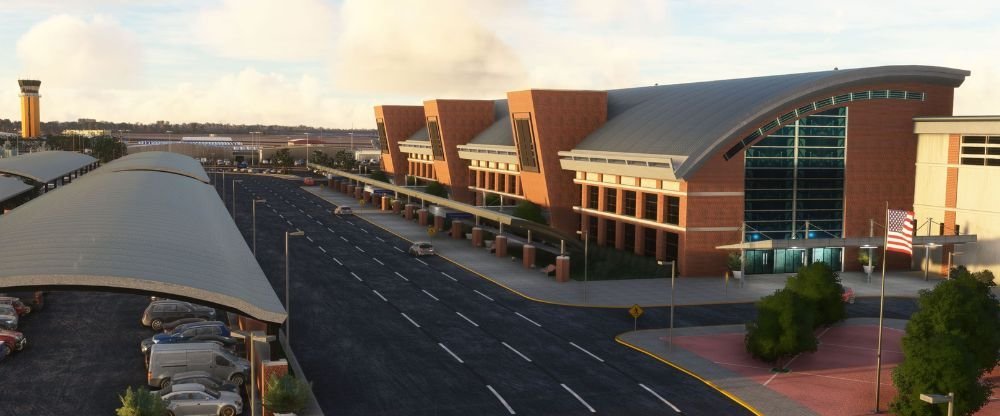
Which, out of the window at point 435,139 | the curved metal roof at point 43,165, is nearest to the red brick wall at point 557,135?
the window at point 435,139

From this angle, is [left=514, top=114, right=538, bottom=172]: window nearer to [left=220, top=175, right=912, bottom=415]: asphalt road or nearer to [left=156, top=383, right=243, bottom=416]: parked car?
[left=220, top=175, right=912, bottom=415]: asphalt road

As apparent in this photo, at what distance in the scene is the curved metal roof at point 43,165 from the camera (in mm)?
95938

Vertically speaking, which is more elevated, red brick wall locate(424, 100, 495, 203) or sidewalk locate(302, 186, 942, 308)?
red brick wall locate(424, 100, 495, 203)

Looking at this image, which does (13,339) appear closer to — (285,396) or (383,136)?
(285,396)

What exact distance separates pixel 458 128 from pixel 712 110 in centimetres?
5023

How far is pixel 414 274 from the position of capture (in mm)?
65562

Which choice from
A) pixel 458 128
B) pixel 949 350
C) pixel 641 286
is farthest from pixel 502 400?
pixel 458 128

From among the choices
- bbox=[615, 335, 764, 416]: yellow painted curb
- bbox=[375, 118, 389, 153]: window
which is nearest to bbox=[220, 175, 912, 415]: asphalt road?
bbox=[615, 335, 764, 416]: yellow painted curb

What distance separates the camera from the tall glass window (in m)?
68.1

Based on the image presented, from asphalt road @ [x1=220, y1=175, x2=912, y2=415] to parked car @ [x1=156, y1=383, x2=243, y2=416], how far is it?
3614 mm

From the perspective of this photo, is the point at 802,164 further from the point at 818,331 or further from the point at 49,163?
the point at 49,163

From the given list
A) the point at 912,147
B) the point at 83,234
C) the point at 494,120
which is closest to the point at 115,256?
the point at 83,234

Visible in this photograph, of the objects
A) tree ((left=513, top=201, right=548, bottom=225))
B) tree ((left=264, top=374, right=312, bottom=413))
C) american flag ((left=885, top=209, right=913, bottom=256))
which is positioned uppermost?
american flag ((left=885, top=209, right=913, bottom=256))

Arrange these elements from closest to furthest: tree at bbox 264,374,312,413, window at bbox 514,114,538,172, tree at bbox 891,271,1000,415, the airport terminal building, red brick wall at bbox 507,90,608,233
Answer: tree at bbox 264,374,312,413 < tree at bbox 891,271,1000,415 < the airport terminal building < red brick wall at bbox 507,90,608,233 < window at bbox 514,114,538,172
